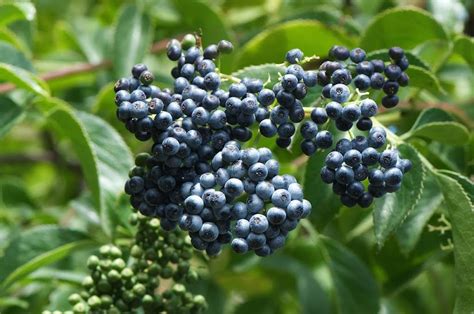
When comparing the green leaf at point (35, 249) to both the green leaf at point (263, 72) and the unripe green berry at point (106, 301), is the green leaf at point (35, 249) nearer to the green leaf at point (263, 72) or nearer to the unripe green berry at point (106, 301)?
the unripe green berry at point (106, 301)

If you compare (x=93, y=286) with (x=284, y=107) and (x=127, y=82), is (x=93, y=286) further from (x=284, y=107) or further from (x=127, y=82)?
(x=284, y=107)

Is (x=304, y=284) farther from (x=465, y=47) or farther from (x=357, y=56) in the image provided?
(x=357, y=56)

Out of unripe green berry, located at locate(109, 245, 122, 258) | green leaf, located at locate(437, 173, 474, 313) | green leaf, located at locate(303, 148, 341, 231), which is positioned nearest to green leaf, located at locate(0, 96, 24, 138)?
unripe green berry, located at locate(109, 245, 122, 258)

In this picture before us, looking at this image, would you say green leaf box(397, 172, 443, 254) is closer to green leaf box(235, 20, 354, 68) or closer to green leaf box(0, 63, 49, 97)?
green leaf box(235, 20, 354, 68)

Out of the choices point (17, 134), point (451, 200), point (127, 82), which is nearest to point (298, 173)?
point (451, 200)

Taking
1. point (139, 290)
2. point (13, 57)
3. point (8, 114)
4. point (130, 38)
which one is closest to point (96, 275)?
point (139, 290)

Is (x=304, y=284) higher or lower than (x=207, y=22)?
lower

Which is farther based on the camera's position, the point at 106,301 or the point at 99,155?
the point at 99,155

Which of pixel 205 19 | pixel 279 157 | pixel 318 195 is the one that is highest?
pixel 205 19
